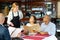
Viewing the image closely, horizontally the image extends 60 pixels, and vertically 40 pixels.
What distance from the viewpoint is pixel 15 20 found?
636 centimetres

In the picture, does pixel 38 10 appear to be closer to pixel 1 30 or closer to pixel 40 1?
pixel 40 1

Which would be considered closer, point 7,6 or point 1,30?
point 1,30

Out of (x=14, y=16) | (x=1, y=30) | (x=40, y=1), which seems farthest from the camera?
(x=40, y=1)

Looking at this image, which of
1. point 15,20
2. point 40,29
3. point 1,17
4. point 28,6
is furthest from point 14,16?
point 1,17

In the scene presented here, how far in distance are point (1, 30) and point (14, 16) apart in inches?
106

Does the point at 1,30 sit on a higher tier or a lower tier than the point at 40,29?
higher

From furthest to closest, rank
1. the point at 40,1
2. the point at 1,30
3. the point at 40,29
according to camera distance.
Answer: the point at 40,1
the point at 40,29
the point at 1,30

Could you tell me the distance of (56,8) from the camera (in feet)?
26.7

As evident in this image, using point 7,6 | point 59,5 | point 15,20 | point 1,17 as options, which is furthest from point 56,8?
point 1,17

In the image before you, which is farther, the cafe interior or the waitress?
the cafe interior

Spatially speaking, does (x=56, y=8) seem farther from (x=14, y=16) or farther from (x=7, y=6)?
(x=14, y=16)

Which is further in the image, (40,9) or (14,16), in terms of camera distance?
(40,9)

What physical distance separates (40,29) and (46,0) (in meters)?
2.53

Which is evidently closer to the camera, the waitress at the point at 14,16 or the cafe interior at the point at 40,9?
the waitress at the point at 14,16
